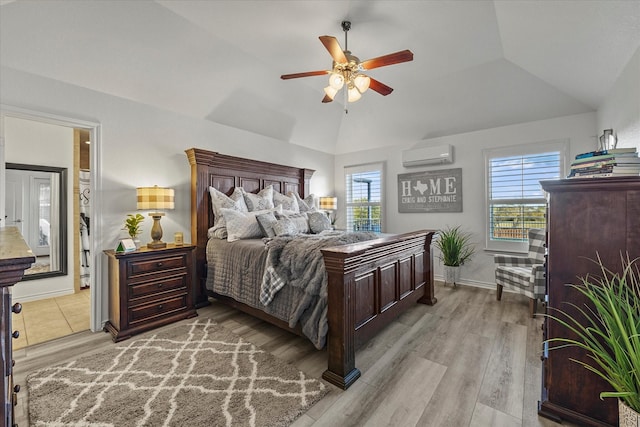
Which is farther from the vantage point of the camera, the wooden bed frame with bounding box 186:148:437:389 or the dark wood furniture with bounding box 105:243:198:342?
the dark wood furniture with bounding box 105:243:198:342

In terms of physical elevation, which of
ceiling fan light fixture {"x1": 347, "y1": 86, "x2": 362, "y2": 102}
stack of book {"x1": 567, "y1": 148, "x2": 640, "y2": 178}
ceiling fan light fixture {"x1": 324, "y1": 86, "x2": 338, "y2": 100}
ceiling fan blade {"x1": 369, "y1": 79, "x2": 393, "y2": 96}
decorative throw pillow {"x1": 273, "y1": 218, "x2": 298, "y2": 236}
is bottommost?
decorative throw pillow {"x1": 273, "y1": 218, "x2": 298, "y2": 236}

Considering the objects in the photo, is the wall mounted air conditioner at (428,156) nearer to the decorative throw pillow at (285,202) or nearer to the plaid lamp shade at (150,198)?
the decorative throw pillow at (285,202)

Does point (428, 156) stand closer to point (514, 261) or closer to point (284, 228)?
point (514, 261)

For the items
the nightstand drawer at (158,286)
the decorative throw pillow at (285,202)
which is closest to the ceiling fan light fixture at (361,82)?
the decorative throw pillow at (285,202)

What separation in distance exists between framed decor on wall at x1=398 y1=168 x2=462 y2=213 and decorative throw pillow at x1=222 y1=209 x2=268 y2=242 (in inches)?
112

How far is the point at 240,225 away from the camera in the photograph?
Result: 3330 mm

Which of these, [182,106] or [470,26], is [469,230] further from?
[182,106]

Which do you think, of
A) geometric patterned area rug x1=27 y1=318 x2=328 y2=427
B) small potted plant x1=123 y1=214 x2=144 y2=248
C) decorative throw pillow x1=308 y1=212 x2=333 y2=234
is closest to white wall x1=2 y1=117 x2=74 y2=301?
small potted plant x1=123 y1=214 x2=144 y2=248

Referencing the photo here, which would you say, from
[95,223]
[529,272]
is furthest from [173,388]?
[529,272]

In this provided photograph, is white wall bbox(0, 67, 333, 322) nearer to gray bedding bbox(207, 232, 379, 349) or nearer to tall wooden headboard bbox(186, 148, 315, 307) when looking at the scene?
tall wooden headboard bbox(186, 148, 315, 307)

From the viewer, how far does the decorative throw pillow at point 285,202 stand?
4328 millimetres

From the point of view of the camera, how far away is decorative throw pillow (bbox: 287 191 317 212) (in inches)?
182

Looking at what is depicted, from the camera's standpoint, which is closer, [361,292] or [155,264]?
[361,292]

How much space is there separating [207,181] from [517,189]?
14.4 ft
